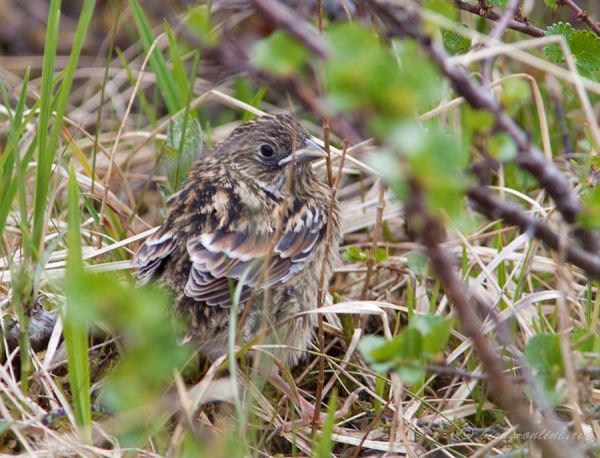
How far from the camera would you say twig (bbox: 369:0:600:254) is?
88.6 inches

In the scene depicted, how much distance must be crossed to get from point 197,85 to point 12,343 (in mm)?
2703

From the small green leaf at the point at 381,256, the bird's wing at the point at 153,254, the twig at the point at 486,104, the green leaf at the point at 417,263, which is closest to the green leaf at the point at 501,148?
the twig at the point at 486,104

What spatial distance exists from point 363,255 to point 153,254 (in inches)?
38.1

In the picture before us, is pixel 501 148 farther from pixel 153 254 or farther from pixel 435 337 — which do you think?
pixel 153 254

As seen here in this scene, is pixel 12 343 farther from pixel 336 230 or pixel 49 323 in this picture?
pixel 336 230

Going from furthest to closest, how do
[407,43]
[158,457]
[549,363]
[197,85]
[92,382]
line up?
[197,85]
[92,382]
[158,457]
[549,363]
[407,43]

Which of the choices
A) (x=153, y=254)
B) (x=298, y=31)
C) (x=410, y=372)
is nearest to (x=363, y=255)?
(x=153, y=254)

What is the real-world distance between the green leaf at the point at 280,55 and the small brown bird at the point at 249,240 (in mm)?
1376

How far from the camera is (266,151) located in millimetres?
4375

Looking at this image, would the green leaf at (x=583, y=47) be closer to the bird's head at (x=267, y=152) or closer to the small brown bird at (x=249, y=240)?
the small brown bird at (x=249, y=240)

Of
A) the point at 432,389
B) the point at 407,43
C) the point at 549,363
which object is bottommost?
the point at 432,389

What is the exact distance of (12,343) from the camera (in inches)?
143

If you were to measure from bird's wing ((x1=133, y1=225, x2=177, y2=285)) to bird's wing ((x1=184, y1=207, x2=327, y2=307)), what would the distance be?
102mm

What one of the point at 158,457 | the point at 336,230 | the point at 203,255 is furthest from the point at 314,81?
A: the point at 158,457
